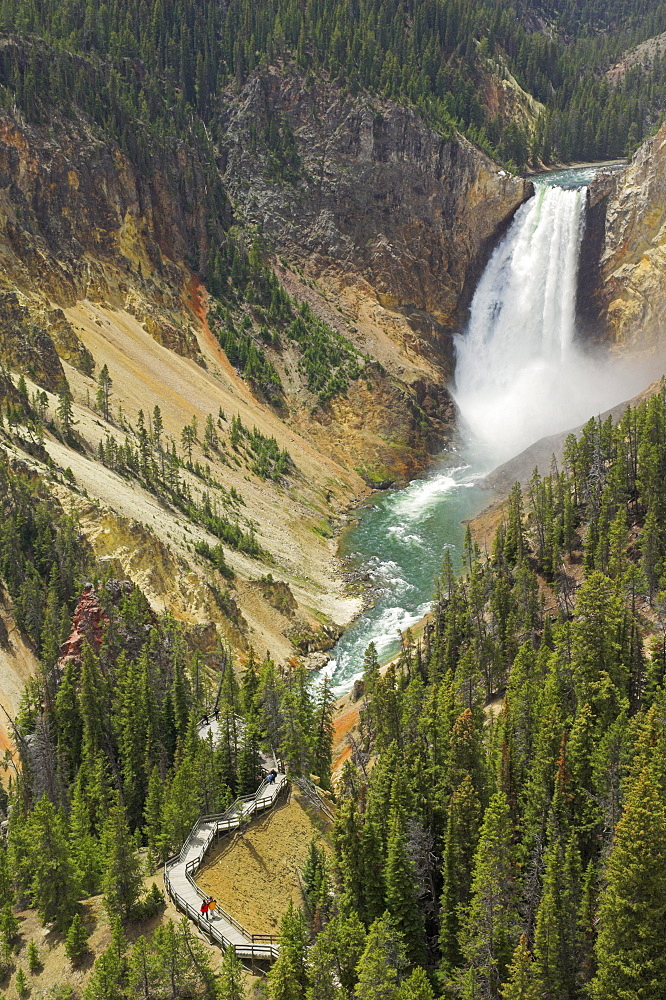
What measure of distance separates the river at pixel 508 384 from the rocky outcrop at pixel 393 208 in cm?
447

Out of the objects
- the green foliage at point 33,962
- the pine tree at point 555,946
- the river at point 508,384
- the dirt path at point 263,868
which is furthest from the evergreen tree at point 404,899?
the river at point 508,384

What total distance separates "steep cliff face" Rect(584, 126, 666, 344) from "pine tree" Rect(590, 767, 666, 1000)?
94.4 m

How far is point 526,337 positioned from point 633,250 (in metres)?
20.4

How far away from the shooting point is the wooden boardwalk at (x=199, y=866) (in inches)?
1378

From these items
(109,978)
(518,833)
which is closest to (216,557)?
(518,833)

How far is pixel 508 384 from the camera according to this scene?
132 metres

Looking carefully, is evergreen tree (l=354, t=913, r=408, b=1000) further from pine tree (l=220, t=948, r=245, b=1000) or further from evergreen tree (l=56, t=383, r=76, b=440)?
evergreen tree (l=56, t=383, r=76, b=440)

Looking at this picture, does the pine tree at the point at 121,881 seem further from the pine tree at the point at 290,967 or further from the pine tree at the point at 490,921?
the pine tree at the point at 490,921

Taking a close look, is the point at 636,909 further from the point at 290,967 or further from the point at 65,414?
the point at 65,414

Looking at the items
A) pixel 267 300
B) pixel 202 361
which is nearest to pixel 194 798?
pixel 202 361

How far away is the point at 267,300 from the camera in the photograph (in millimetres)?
132875

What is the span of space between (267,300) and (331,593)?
61325 mm

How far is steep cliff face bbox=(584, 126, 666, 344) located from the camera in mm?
114312

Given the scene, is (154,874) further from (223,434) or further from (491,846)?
(223,434)
